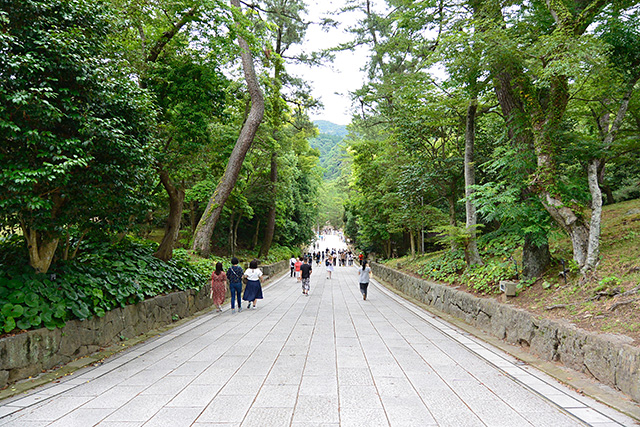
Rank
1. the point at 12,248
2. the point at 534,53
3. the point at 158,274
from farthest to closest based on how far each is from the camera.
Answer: the point at 158,274 → the point at 534,53 → the point at 12,248

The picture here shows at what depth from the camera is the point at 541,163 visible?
7.41m

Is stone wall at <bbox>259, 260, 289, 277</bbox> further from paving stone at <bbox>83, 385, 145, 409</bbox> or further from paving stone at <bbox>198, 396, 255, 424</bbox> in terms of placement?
paving stone at <bbox>198, 396, 255, 424</bbox>

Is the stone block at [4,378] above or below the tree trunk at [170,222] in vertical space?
below

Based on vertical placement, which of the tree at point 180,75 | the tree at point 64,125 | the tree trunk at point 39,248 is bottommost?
the tree trunk at point 39,248

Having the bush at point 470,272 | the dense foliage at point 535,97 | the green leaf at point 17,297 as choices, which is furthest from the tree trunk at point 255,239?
the green leaf at point 17,297

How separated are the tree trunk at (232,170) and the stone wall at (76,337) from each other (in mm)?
4471

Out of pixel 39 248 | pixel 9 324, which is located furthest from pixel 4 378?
pixel 39 248

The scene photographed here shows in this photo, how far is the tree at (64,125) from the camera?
14.2 feet

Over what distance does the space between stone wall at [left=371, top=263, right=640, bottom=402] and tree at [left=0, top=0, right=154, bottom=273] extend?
6.63 meters

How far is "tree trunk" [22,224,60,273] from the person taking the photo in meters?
5.31

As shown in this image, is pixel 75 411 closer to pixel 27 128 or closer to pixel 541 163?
pixel 27 128

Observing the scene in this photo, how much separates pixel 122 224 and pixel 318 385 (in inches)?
163

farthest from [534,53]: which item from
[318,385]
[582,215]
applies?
[318,385]

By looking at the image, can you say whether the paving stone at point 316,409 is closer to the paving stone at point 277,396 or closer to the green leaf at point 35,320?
the paving stone at point 277,396
